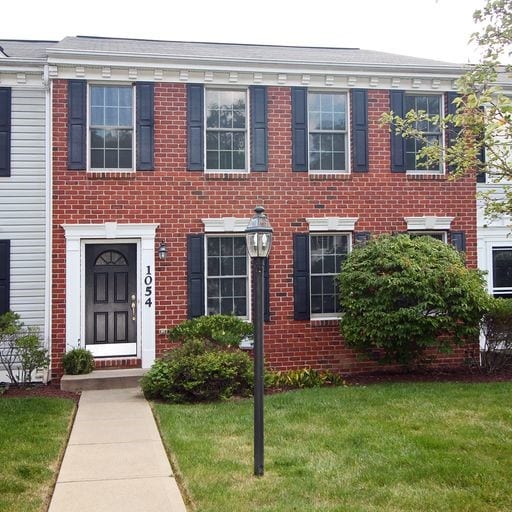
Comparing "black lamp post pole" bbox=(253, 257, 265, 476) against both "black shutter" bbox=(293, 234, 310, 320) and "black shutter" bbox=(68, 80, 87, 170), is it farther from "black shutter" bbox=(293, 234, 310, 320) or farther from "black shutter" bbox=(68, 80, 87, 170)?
"black shutter" bbox=(68, 80, 87, 170)

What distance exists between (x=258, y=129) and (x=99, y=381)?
515cm

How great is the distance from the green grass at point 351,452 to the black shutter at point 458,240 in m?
3.53

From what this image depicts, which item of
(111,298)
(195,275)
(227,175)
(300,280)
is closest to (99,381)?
(111,298)

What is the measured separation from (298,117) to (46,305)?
220 inches

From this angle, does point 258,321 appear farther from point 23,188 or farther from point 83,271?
point 23,188

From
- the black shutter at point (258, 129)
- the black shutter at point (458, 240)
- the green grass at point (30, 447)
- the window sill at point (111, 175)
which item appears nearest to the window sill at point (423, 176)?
the black shutter at point (458, 240)

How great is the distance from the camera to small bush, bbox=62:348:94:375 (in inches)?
396

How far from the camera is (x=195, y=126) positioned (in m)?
10.8

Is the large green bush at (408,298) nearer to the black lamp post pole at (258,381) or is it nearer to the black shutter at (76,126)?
the black lamp post pole at (258,381)

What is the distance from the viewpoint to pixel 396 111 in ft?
37.7

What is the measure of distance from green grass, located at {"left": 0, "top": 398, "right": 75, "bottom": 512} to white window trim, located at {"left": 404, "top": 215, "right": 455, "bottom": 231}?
22.3 ft

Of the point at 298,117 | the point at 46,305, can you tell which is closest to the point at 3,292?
the point at 46,305

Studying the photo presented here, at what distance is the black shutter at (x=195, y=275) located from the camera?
10688 mm

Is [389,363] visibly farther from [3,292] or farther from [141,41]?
[141,41]
